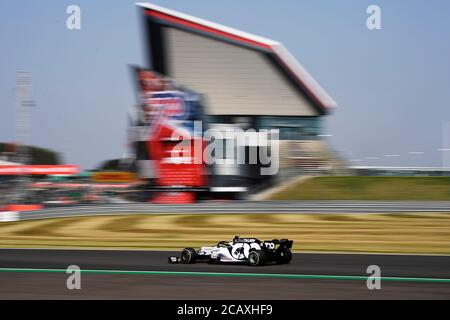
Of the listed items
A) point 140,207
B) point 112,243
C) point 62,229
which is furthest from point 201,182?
point 112,243

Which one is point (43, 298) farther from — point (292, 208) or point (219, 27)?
point (219, 27)

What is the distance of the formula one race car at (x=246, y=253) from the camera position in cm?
1082

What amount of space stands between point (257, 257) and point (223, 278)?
4.09 ft

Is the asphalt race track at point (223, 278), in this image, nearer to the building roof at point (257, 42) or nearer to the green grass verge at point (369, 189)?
the green grass verge at point (369, 189)

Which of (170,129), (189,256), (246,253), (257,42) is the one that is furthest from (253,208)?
(257,42)

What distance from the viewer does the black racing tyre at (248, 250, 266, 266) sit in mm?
10797

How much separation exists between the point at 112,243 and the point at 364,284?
883cm

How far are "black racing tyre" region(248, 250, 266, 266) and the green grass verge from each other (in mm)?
26843

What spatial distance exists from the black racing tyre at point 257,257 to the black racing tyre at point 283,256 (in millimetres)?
277

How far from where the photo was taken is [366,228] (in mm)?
20109

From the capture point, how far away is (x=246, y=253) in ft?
35.6

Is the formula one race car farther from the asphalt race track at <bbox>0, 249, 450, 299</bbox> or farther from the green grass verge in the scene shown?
the green grass verge

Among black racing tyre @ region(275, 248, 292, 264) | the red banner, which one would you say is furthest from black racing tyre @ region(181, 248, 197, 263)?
the red banner
